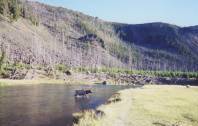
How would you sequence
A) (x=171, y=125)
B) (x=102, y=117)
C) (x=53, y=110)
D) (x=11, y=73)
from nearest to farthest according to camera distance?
(x=171, y=125) < (x=102, y=117) < (x=53, y=110) < (x=11, y=73)

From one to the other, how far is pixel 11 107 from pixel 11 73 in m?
111

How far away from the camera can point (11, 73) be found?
170 m

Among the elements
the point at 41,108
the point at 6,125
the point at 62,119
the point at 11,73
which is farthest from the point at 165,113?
the point at 11,73

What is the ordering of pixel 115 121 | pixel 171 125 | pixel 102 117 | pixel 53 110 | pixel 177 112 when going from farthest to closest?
pixel 53 110, pixel 177 112, pixel 102 117, pixel 115 121, pixel 171 125

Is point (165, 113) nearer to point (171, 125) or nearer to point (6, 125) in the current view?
point (171, 125)

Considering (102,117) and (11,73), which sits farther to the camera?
(11,73)

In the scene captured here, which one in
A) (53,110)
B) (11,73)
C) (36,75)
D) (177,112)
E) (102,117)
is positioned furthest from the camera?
(36,75)

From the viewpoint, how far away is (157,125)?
124 feet

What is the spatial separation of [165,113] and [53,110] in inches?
838

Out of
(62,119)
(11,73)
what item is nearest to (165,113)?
(62,119)

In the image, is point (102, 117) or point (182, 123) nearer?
point (182, 123)

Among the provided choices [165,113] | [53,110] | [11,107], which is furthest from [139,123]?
[11,107]

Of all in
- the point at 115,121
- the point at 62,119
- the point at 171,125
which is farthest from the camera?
the point at 62,119

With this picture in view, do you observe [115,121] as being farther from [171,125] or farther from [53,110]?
[53,110]
